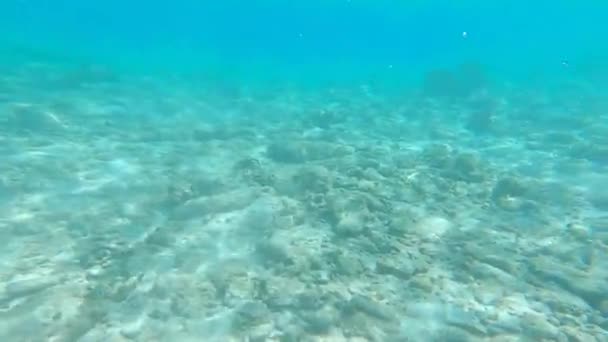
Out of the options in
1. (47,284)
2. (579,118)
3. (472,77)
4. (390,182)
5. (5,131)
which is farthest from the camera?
(472,77)

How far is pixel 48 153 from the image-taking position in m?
13.0

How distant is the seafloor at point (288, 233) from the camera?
6.88 metres

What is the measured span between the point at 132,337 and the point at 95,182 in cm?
615

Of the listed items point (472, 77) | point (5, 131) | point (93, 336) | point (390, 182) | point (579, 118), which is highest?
point (472, 77)

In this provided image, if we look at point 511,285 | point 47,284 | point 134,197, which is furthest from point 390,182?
point 47,284

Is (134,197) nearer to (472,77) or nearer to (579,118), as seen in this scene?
(579,118)

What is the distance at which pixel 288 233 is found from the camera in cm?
939

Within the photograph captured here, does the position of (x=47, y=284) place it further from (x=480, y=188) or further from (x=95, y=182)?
(x=480, y=188)

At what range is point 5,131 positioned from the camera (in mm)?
14469

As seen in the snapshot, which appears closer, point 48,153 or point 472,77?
point 48,153

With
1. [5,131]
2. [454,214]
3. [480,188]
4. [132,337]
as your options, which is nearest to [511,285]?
[454,214]

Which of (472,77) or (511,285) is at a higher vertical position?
(472,77)

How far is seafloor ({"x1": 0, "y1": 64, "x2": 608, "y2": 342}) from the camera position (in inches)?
271

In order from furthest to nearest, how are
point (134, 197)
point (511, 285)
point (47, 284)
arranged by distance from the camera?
point (134, 197) < point (511, 285) < point (47, 284)
